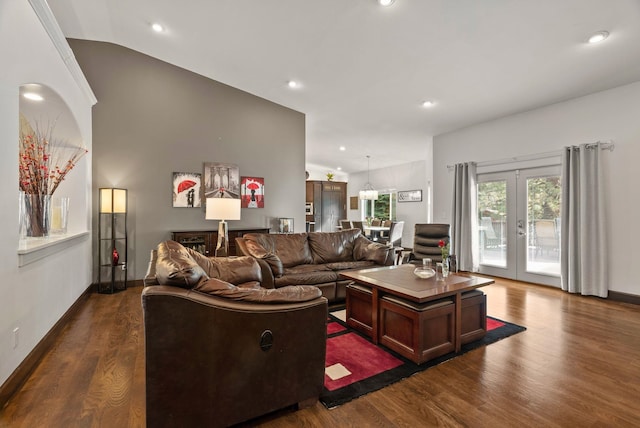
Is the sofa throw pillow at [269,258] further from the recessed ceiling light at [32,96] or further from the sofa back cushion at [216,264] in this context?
the recessed ceiling light at [32,96]

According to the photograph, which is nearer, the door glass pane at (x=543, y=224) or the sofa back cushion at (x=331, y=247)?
the sofa back cushion at (x=331, y=247)

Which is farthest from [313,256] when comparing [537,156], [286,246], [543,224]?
[537,156]

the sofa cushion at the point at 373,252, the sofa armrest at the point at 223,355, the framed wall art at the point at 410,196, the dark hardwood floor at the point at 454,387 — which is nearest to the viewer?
the sofa armrest at the point at 223,355

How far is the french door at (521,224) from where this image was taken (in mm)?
4820

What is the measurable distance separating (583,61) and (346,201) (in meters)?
8.47

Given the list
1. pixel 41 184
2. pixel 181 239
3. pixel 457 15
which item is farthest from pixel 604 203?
pixel 41 184

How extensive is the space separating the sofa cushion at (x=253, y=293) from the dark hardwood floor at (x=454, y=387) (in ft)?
2.28

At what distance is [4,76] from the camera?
6.50ft

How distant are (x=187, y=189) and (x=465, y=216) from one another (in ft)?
17.1

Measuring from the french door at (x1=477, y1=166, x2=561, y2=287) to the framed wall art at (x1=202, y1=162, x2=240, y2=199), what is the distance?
185 inches

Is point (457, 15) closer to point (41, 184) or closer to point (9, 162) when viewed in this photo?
point (9, 162)

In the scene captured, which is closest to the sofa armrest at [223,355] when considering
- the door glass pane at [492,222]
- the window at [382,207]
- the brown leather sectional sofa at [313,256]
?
the brown leather sectional sofa at [313,256]

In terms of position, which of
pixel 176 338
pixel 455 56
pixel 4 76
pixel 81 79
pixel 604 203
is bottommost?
pixel 176 338

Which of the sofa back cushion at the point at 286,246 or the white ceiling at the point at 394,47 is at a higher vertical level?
the white ceiling at the point at 394,47
